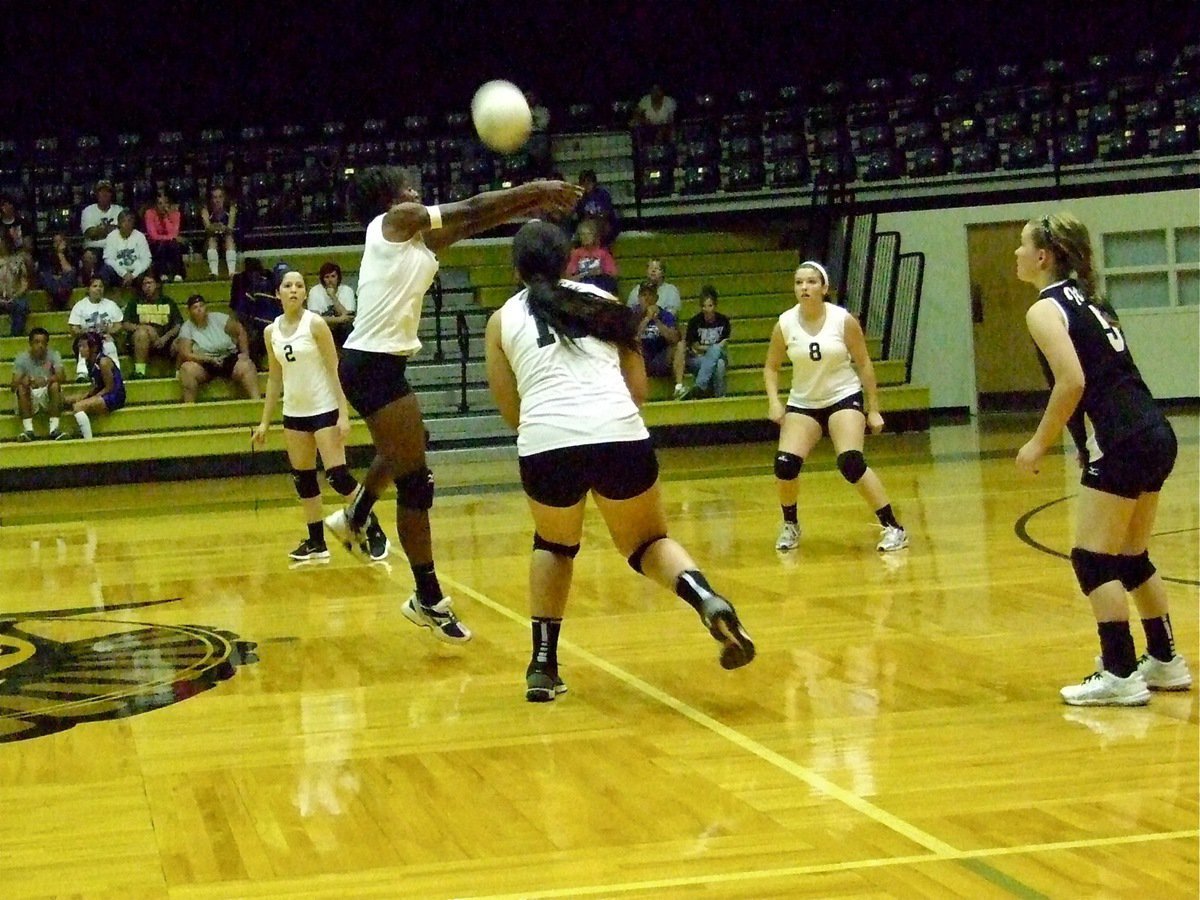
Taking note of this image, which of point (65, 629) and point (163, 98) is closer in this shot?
point (65, 629)

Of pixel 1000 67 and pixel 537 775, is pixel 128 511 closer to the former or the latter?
pixel 537 775

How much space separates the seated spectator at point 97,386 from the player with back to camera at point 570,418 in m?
12.5

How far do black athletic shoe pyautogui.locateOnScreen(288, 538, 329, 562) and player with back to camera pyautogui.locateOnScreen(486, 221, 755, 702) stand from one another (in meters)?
4.75

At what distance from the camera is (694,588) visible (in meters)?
5.66

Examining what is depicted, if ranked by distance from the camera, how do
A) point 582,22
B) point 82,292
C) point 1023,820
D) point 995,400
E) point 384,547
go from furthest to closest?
1. point 582,22
2. point 995,400
3. point 82,292
4. point 384,547
5. point 1023,820

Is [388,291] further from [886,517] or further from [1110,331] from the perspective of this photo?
[886,517]

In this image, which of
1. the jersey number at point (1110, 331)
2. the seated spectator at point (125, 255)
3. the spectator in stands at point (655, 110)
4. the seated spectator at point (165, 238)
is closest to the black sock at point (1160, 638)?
the jersey number at point (1110, 331)

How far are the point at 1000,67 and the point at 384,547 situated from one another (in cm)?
1599

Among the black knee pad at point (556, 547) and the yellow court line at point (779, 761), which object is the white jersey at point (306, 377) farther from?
the black knee pad at point (556, 547)

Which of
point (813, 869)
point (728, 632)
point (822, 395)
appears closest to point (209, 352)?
point (822, 395)

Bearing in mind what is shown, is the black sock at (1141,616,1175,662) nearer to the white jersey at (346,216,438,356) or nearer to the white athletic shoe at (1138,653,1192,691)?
the white athletic shoe at (1138,653,1192,691)

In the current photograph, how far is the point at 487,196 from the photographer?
6.50 meters

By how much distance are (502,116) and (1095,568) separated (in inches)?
125

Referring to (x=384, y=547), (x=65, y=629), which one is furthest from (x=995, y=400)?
(x=65, y=629)
